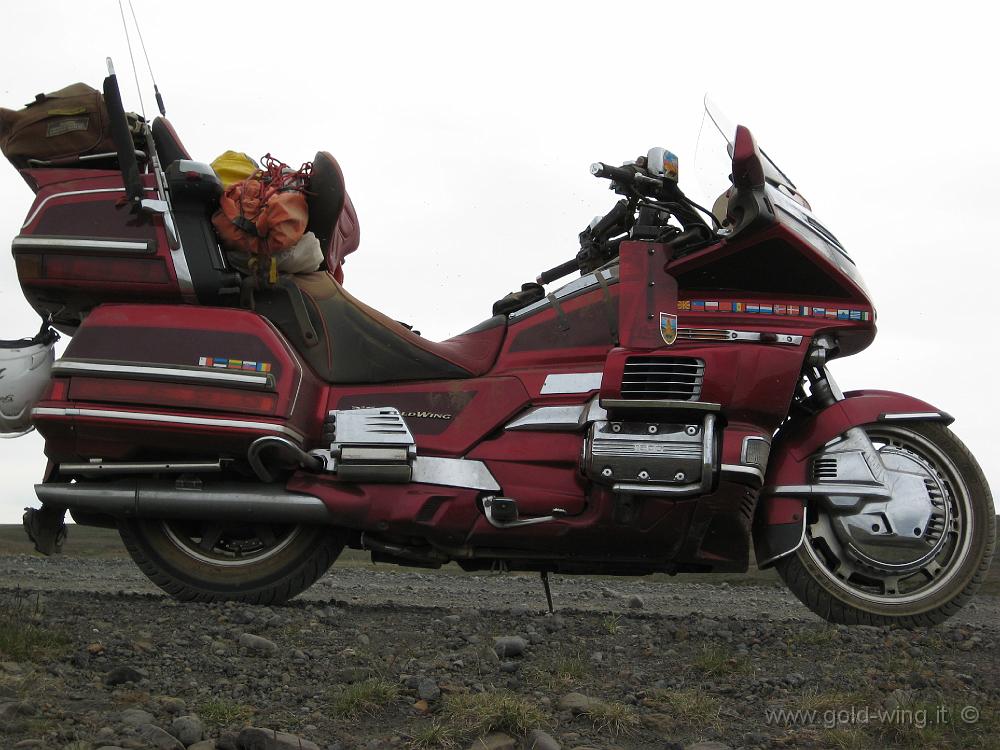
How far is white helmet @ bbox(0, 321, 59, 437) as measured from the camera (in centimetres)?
540

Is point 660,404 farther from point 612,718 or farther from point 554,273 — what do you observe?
point 612,718

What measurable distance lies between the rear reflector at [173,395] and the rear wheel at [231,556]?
64 cm

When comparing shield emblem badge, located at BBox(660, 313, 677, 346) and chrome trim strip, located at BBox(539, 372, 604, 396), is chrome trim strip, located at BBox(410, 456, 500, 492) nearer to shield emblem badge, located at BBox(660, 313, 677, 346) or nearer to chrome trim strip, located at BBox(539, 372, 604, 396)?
chrome trim strip, located at BBox(539, 372, 604, 396)

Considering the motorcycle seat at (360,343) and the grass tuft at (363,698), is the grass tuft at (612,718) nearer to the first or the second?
the grass tuft at (363,698)

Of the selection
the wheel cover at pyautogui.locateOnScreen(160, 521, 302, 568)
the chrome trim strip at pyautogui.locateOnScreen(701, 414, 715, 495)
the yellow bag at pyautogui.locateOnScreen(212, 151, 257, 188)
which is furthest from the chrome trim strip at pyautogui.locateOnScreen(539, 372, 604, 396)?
the yellow bag at pyautogui.locateOnScreen(212, 151, 257, 188)

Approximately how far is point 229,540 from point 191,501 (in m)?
0.38

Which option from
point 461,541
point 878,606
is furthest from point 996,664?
point 461,541

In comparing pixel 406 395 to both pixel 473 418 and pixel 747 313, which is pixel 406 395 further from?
pixel 747 313

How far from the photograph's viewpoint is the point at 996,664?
4203mm

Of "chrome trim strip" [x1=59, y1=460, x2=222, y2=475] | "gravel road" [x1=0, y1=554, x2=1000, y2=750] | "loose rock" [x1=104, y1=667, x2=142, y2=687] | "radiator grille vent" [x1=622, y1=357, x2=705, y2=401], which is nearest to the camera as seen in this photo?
"gravel road" [x1=0, y1=554, x2=1000, y2=750]

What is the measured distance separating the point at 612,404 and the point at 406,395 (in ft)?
3.54

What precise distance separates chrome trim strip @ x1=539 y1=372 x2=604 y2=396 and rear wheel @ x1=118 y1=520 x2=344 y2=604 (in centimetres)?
129

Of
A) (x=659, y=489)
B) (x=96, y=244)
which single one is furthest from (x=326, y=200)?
(x=659, y=489)

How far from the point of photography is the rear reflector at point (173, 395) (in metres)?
5.24
